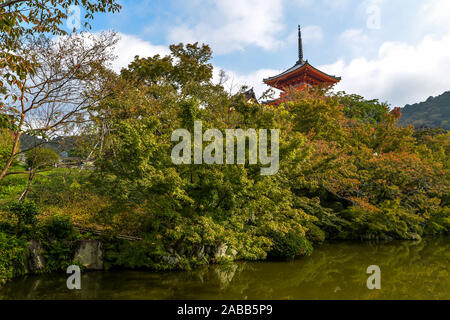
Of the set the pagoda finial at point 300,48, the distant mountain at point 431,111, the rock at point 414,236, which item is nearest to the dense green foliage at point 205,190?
the rock at point 414,236

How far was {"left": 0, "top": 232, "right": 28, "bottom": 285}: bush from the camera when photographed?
527cm

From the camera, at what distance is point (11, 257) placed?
5.44 metres

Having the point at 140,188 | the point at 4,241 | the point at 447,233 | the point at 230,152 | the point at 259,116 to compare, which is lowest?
the point at 447,233

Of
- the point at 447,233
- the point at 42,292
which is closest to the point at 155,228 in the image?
the point at 42,292

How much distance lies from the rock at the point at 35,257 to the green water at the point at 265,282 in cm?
32

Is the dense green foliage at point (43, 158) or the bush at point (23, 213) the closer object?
the bush at point (23, 213)

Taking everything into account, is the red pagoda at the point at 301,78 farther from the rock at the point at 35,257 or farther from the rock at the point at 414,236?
the rock at the point at 35,257

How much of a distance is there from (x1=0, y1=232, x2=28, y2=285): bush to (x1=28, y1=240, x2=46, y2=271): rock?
10 cm

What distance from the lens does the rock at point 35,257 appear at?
5781 millimetres

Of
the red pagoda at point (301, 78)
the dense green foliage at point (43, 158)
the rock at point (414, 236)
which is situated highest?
the red pagoda at point (301, 78)

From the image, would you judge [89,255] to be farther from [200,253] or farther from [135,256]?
[200,253]

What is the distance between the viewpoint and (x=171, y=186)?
17.6 feet
